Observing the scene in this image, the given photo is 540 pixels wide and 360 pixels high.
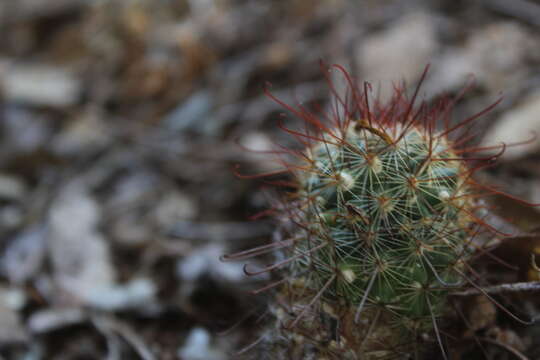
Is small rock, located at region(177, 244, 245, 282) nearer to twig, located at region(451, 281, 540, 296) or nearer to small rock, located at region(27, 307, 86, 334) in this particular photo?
small rock, located at region(27, 307, 86, 334)

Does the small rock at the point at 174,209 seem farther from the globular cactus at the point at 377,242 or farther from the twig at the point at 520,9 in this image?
the twig at the point at 520,9

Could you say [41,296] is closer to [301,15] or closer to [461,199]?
[461,199]

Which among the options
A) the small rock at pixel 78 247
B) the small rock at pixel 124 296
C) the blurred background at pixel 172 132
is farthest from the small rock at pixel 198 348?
the small rock at pixel 78 247

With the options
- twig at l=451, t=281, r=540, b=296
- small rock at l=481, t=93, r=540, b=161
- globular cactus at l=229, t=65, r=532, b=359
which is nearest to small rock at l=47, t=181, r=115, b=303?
globular cactus at l=229, t=65, r=532, b=359

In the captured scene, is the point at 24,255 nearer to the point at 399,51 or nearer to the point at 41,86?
the point at 41,86

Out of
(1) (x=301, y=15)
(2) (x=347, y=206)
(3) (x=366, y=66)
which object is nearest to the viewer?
(2) (x=347, y=206)

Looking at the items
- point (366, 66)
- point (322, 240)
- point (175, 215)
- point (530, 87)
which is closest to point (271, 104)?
point (366, 66)
